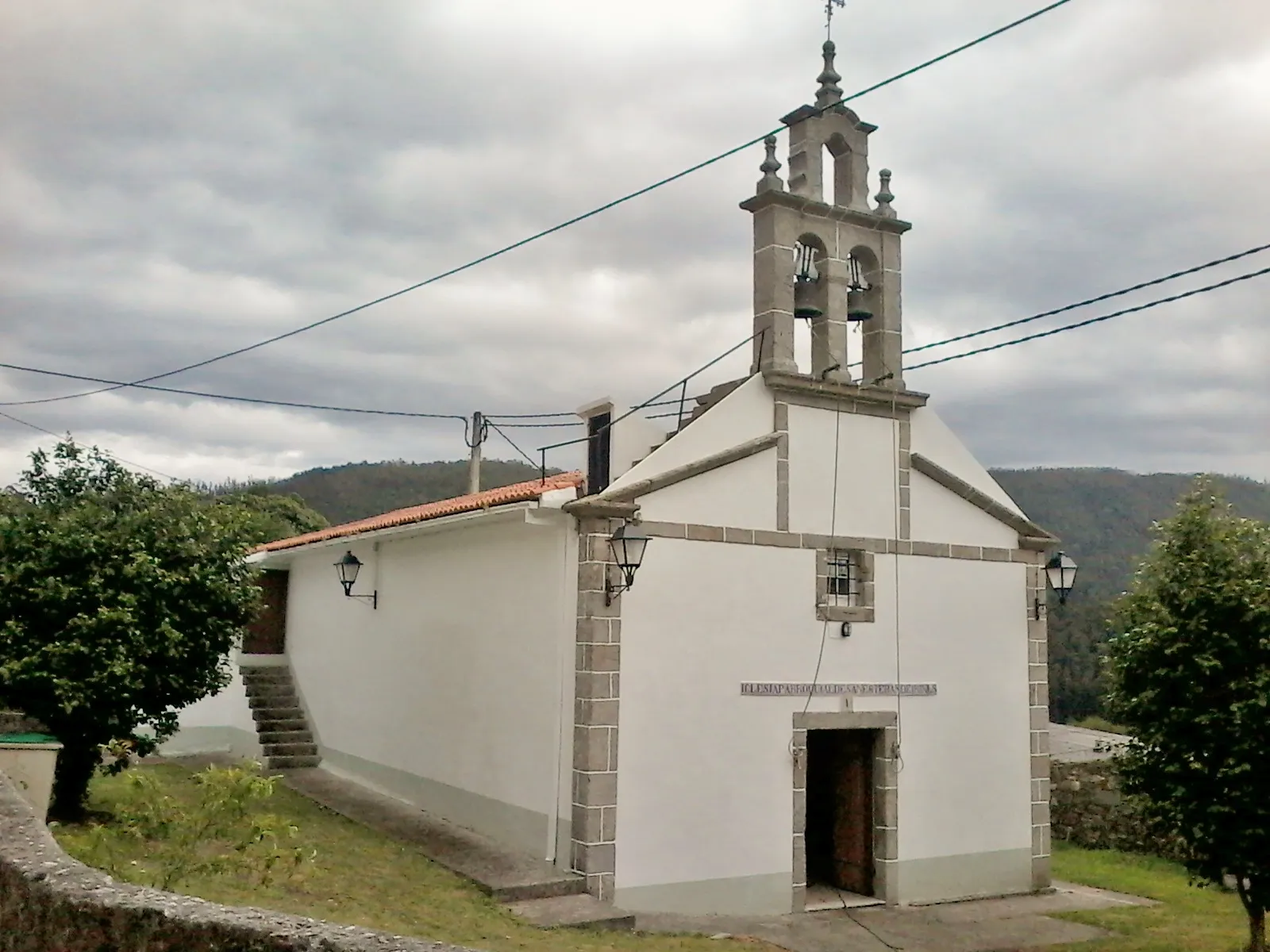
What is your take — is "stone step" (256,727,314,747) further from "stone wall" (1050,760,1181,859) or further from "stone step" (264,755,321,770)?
"stone wall" (1050,760,1181,859)

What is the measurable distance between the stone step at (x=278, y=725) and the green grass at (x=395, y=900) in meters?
4.97

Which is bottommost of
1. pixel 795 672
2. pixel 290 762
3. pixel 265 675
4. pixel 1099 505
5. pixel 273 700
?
pixel 290 762

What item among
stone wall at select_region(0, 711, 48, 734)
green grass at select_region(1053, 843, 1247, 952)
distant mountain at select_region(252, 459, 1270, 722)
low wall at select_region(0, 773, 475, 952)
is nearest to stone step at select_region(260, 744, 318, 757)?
stone wall at select_region(0, 711, 48, 734)

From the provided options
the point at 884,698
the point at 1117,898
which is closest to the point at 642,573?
the point at 884,698

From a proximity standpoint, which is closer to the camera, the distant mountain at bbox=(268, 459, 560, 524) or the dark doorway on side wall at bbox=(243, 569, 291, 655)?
the dark doorway on side wall at bbox=(243, 569, 291, 655)

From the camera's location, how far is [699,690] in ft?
36.9

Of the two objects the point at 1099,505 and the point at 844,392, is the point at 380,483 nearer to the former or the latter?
the point at 1099,505

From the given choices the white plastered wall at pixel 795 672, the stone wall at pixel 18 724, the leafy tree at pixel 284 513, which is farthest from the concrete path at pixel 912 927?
the leafy tree at pixel 284 513

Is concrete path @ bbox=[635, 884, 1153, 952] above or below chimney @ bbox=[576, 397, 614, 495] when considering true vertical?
below

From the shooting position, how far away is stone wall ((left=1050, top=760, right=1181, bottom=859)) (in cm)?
1645

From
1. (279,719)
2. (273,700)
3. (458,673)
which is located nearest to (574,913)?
(458,673)

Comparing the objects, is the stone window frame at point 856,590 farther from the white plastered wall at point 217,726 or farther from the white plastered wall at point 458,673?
the white plastered wall at point 217,726

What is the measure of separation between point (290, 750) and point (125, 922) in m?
12.2

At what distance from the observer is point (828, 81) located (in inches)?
507
